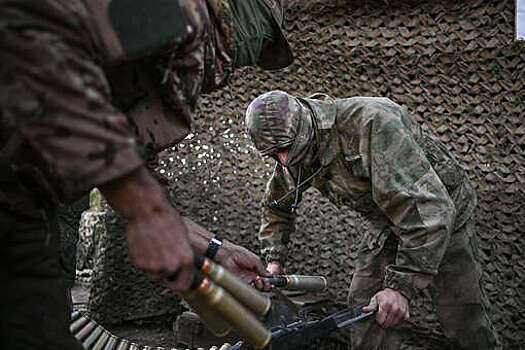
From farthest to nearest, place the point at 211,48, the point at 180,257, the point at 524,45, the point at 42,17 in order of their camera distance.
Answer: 1. the point at 524,45
2. the point at 211,48
3. the point at 180,257
4. the point at 42,17

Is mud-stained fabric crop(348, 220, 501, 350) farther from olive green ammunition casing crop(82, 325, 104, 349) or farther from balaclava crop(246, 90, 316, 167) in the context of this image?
olive green ammunition casing crop(82, 325, 104, 349)

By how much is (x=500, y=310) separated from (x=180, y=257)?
340cm

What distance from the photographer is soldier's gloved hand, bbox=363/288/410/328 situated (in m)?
2.55

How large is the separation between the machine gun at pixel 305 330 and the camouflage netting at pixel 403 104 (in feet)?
5.52

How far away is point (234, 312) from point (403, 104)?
334 cm

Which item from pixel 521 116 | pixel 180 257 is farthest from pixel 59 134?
pixel 521 116

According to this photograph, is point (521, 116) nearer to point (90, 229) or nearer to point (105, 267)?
point (105, 267)

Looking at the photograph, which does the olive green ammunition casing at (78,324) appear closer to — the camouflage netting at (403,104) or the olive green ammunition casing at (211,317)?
the olive green ammunition casing at (211,317)

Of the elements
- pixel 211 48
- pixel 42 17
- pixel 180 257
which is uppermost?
pixel 42 17

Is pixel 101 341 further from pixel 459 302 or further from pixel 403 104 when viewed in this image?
pixel 403 104

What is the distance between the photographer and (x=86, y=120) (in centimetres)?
106

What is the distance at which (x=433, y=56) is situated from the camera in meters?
4.12

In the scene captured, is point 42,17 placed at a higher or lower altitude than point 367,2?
higher

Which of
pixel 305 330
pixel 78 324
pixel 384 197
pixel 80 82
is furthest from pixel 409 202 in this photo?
pixel 80 82
